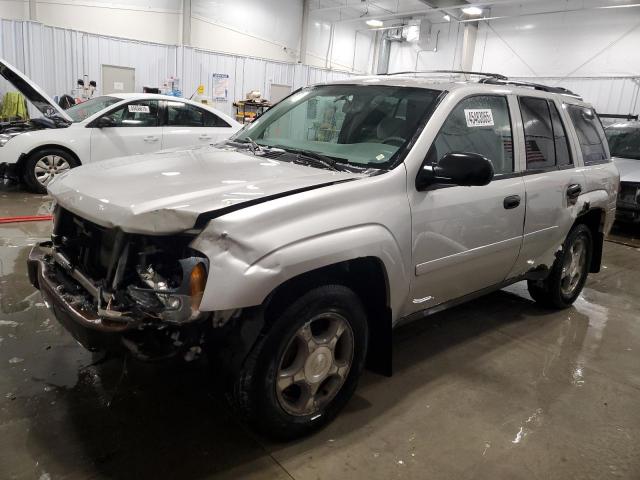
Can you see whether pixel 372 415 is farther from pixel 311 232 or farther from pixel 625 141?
pixel 625 141

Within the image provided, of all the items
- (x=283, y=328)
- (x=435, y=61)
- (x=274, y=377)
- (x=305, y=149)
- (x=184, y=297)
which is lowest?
(x=274, y=377)

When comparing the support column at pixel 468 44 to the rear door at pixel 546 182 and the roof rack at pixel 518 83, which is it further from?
the rear door at pixel 546 182

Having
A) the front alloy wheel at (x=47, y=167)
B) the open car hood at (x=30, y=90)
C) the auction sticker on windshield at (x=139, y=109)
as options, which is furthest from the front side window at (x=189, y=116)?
the front alloy wheel at (x=47, y=167)

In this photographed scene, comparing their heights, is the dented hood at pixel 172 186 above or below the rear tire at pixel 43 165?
above

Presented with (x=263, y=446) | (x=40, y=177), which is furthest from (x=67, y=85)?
(x=263, y=446)

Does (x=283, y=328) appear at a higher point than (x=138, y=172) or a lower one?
lower

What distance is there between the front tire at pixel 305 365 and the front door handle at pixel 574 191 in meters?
2.13

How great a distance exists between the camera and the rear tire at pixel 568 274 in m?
4.07

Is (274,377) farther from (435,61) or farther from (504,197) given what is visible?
(435,61)

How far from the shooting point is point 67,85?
1223 cm

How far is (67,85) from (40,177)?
6228 millimetres

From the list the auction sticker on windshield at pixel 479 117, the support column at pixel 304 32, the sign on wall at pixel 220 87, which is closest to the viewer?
the auction sticker on windshield at pixel 479 117

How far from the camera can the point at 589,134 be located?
4.14 metres

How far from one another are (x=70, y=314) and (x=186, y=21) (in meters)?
13.7
